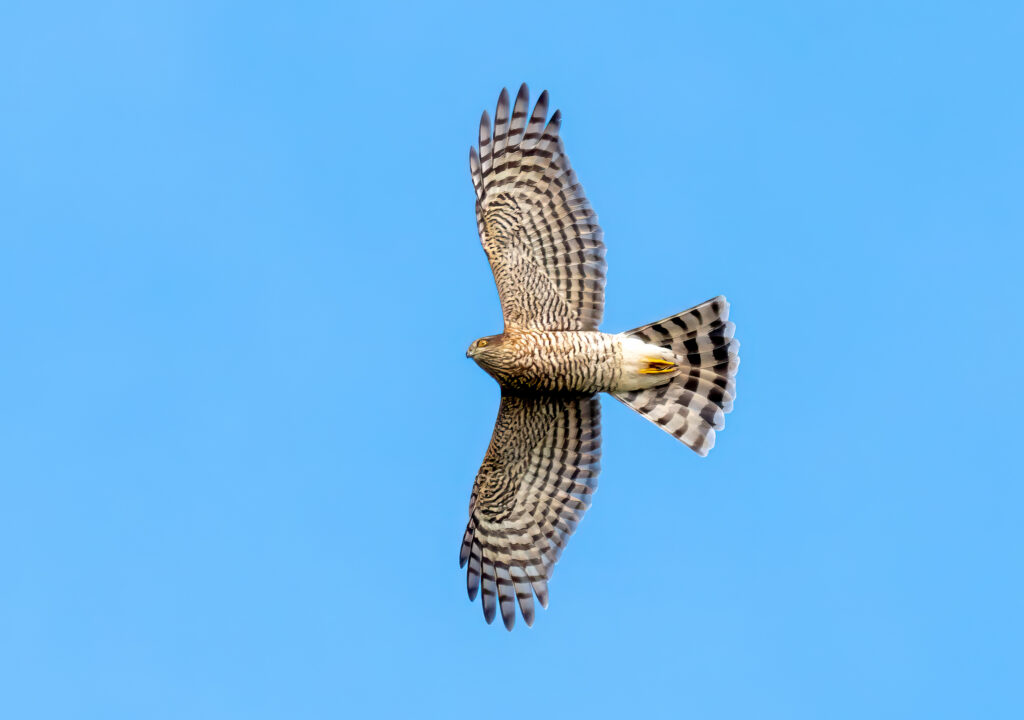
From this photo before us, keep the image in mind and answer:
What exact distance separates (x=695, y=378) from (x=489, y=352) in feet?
6.96

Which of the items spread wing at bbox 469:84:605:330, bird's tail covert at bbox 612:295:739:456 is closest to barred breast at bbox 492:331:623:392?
spread wing at bbox 469:84:605:330

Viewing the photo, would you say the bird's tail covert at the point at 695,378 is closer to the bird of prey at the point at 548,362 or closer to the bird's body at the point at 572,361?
the bird of prey at the point at 548,362

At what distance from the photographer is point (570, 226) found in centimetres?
1520

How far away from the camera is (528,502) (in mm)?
15688

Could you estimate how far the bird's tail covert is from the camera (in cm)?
1510

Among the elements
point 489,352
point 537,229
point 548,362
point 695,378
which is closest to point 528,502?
point 548,362

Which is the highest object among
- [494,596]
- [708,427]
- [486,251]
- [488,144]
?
[488,144]

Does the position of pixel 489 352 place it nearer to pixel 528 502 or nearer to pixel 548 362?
pixel 548 362

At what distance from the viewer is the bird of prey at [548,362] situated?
15.0 meters

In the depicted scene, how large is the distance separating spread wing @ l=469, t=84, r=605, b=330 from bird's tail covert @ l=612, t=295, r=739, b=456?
71 cm

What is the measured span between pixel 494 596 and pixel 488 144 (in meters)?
4.57

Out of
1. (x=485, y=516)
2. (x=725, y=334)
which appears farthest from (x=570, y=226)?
(x=485, y=516)

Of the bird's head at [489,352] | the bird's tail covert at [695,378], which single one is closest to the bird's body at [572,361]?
the bird's head at [489,352]

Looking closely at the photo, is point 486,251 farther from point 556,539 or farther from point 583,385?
point 556,539
